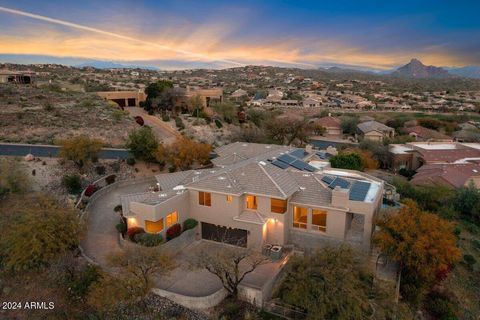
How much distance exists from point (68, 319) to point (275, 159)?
20.2m

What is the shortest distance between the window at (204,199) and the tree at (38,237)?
833cm

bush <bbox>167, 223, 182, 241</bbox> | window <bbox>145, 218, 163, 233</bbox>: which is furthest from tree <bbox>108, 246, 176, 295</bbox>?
bush <bbox>167, 223, 182, 241</bbox>

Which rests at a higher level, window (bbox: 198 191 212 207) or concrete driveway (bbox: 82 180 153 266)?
window (bbox: 198 191 212 207)

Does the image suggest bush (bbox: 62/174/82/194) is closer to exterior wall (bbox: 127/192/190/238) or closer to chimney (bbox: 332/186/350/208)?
exterior wall (bbox: 127/192/190/238)

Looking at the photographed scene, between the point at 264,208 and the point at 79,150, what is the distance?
69.4 feet

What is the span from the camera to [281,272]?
2198 cm

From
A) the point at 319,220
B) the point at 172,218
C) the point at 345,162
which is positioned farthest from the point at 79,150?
the point at 345,162

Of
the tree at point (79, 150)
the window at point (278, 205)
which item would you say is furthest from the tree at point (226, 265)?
the tree at point (79, 150)

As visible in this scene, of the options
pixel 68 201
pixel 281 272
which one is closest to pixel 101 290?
pixel 281 272

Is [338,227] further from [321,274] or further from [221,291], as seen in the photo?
[221,291]

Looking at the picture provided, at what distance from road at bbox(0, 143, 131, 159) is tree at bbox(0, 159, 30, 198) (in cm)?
853

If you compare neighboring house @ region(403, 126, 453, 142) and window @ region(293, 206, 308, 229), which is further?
neighboring house @ region(403, 126, 453, 142)

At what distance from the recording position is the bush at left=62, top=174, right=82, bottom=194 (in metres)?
32.5

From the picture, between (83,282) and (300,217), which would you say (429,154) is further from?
(83,282)
